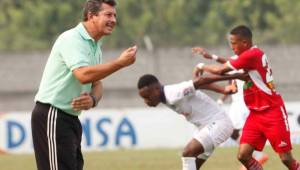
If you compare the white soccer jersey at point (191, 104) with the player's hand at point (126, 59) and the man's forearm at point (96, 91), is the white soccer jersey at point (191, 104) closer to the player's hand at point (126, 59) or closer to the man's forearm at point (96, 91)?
the man's forearm at point (96, 91)

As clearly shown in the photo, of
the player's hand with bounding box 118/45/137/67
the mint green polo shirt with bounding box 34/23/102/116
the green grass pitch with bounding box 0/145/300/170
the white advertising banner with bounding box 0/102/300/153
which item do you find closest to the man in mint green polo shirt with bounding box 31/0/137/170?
the mint green polo shirt with bounding box 34/23/102/116

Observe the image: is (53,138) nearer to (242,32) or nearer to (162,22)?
(242,32)

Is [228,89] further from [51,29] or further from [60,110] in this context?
[51,29]

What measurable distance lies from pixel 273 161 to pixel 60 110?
33.1ft

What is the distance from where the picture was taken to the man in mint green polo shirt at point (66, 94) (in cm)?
923

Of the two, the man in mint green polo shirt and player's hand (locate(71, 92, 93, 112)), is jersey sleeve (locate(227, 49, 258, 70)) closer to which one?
the man in mint green polo shirt

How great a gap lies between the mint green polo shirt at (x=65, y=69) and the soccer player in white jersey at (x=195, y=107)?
4610 millimetres

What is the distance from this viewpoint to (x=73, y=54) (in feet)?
29.8

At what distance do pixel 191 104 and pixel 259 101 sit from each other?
43.8 inches

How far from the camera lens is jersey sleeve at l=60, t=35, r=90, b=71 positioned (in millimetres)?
9016

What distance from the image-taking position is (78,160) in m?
9.71

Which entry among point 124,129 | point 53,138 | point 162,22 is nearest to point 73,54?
point 53,138

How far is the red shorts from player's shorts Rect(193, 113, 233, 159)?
476 millimetres

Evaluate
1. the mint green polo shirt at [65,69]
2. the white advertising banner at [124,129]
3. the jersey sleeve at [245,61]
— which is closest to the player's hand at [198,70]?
the jersey sleeve at [245,61]
